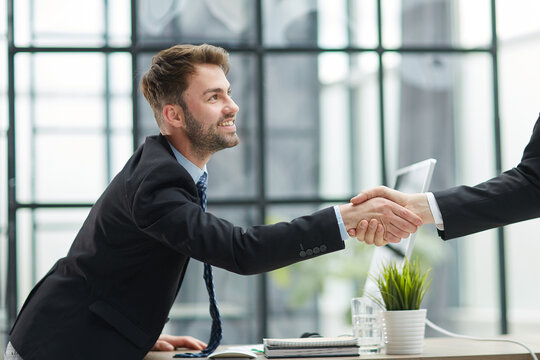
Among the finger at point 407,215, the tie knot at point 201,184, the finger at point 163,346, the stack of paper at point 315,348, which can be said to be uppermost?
the tie knot at point 201,184

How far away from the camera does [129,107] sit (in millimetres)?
3969

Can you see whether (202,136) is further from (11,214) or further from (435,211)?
(11,214)

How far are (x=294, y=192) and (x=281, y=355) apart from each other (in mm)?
2004

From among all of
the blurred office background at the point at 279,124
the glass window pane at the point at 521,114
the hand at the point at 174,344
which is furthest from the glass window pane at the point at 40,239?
the glass window pane at the point at 521,114

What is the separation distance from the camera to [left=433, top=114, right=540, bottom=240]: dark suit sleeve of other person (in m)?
2.23

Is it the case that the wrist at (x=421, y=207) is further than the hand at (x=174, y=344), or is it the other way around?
the hand at (x=174, y=344)

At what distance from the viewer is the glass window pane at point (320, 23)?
4.09 meters

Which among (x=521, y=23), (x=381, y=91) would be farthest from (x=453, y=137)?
(x=521, y=23)

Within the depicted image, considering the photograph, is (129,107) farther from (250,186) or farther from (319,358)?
(319,358)

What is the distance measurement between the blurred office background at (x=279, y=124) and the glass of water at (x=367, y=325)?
1667 mm

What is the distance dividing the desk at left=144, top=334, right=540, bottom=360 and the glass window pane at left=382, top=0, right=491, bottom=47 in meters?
2.16

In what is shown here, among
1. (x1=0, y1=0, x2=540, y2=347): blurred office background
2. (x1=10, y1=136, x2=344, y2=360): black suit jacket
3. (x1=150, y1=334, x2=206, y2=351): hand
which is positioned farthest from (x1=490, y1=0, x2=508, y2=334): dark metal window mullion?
(x1=10, y1=136, x2=344, y2=360): black suit jacket

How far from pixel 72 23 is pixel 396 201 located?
232cm

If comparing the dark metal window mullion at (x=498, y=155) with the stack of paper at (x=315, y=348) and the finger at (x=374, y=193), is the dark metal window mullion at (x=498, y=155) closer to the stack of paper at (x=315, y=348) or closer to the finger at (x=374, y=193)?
the finger at (x=374, y=193)
